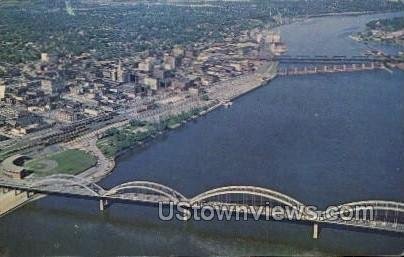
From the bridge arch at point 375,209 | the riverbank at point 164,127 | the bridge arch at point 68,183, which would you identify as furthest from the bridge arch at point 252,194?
the riverbank at point 164,127

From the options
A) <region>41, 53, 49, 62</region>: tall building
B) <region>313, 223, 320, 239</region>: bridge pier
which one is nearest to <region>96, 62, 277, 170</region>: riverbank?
<region>313, 223, 320, 239</region>: bridge pier

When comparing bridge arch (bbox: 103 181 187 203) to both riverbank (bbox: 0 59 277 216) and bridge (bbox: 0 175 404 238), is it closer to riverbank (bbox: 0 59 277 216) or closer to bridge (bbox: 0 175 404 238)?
bridge (bbox: 0 175 404 238)

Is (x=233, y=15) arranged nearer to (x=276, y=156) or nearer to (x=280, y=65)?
(x=280, y=65)

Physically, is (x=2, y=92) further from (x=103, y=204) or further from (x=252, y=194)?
(x=252, y=194)

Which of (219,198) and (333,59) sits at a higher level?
(333,59)

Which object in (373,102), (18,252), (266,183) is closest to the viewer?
(18,252)

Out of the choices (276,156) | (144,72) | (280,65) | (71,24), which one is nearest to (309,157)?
(276,156)

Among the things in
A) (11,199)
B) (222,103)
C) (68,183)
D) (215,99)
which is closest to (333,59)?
(215,99)

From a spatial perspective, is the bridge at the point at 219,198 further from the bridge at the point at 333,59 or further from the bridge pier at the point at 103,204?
the bridge at the point at 333,59
